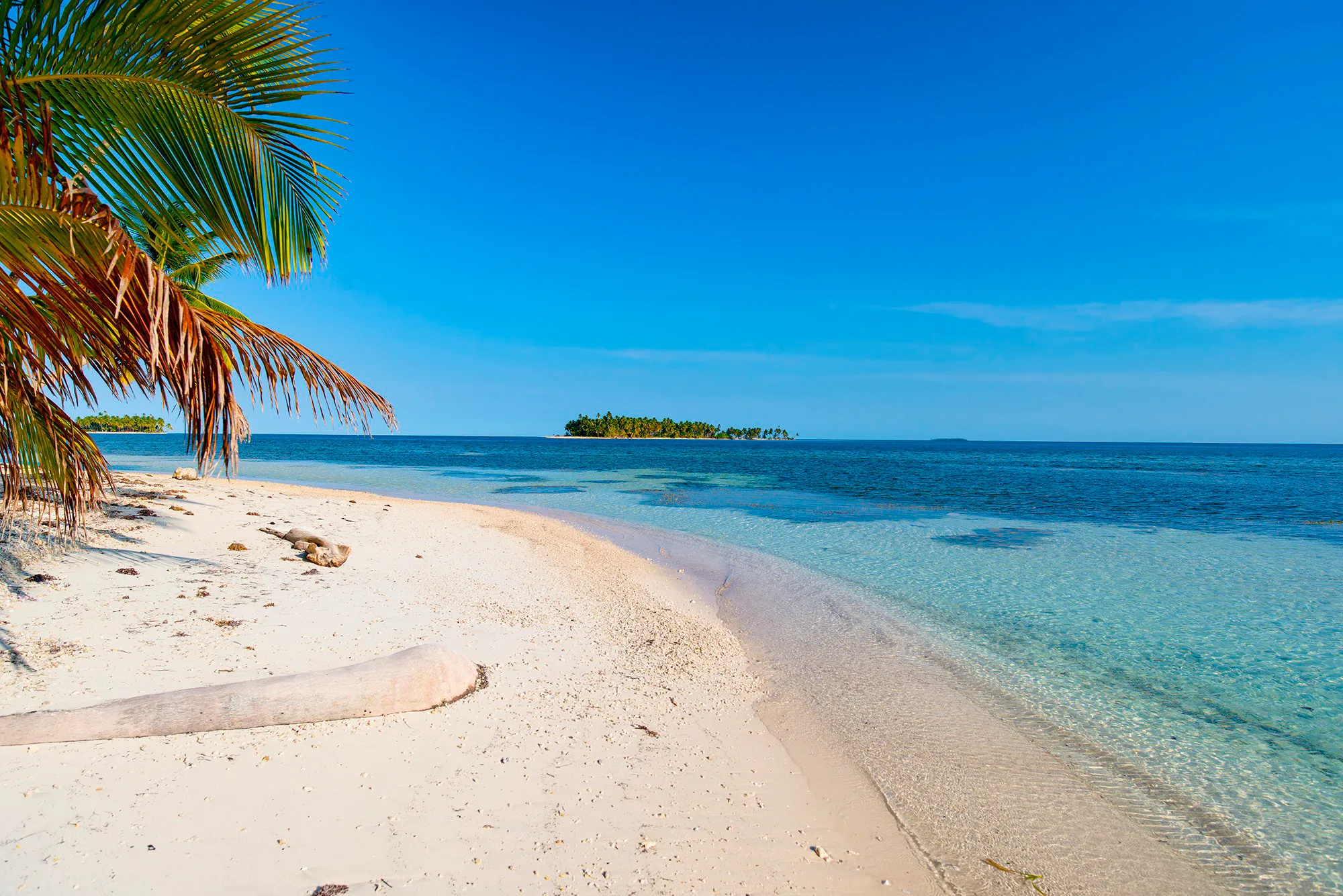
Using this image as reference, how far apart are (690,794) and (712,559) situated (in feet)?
31.6

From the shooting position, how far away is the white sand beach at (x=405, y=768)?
130 inches

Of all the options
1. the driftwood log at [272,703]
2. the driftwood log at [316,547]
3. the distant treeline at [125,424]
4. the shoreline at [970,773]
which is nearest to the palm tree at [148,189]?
the driftwood log at [272,703]

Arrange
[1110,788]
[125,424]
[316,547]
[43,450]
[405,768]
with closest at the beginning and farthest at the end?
[405,768]
[43,450]
[1110,788]
[316,547]
[125,424]

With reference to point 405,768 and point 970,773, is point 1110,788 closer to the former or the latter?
point 970,773

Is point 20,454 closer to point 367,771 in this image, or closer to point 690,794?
point 367,771

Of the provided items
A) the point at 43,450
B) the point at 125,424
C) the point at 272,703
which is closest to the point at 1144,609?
the point at 272,703

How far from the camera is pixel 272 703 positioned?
4.58 m

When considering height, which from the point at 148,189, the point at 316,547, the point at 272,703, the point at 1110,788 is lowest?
the point at 1110,788

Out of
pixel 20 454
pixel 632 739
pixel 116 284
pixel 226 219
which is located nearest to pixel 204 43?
pixel 226 219

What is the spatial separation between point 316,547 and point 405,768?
6.37m

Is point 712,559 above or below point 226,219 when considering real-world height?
below

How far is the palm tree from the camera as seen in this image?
2547 mm

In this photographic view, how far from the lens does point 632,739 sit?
5016mm

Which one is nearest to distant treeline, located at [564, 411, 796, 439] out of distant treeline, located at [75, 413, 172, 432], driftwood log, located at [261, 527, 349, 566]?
distant treeline, located at [75, 413, 172, 432]
